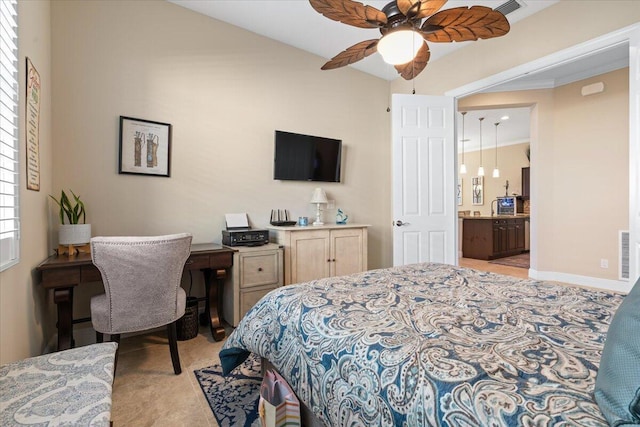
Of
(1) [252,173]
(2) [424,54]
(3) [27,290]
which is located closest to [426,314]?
(2) [424,54]

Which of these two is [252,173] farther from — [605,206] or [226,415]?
[605,206]

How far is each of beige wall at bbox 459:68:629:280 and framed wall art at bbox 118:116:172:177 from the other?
4241 mm

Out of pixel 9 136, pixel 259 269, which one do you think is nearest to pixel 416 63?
pixel 259 269

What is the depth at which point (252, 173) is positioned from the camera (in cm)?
325

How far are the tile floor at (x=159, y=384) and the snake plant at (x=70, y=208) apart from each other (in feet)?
3.56

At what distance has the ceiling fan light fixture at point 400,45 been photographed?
1.84 m

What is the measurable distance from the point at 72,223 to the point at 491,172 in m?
9.39

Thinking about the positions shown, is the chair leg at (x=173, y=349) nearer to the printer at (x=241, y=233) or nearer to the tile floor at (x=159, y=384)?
the tile floor at (x=159, y=384)

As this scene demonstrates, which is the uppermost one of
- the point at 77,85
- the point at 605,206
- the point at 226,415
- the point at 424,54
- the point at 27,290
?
the point at 424,54

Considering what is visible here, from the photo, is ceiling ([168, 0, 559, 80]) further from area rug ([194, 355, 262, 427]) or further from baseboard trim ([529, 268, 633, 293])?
baseboard trim ([529, 268, 633, 293])

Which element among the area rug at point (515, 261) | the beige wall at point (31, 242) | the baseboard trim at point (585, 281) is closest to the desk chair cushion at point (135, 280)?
the beige wall at point (31, 242)

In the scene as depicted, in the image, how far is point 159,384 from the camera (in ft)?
6.16

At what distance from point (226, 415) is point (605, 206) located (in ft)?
16.9

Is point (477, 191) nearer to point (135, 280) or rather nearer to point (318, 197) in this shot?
point (318, 197)
